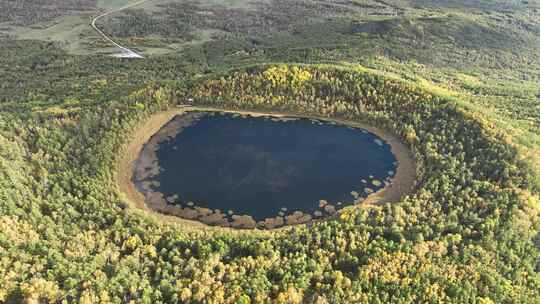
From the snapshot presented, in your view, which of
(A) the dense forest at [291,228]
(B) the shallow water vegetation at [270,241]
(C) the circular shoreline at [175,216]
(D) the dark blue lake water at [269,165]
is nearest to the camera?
(B) the shallow water vegetation at [270,241]

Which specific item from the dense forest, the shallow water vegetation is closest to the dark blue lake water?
the dense forest

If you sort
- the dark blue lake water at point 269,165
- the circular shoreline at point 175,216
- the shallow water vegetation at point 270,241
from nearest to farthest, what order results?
the shallow water vegetation at point 270,241
the circular shoreline at point 175,216
the dark blue lake water at point 269,165

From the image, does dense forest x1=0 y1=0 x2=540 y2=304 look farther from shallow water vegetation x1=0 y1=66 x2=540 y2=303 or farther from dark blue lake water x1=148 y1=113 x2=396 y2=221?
dark blue lake water x1=148 y1=113 x2=396 y2=221

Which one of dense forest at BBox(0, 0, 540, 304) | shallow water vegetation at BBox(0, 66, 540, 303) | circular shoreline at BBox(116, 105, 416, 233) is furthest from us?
circular shoreline at BBox(116, 105, 416, 233)

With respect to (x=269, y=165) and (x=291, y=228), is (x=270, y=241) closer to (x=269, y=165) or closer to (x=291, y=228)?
(x=291, y=228)

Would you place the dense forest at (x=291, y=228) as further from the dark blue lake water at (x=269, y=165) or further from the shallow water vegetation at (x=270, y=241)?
the dark blue lake water at (x=269, y=165)

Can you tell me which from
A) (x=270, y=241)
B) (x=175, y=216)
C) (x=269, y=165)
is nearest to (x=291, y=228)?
(x=270, y=241)

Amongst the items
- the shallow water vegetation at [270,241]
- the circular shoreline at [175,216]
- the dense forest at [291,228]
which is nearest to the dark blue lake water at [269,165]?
the circular shoreline at [175,216]
